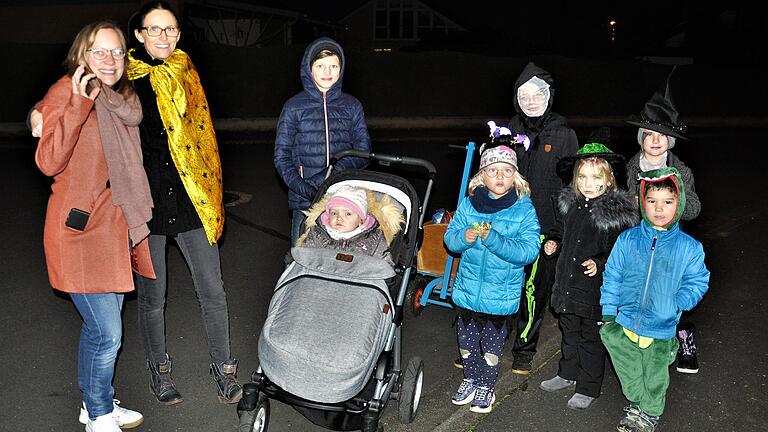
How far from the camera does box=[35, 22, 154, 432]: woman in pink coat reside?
138 inches

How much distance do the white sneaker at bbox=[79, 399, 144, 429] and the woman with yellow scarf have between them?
362 mm

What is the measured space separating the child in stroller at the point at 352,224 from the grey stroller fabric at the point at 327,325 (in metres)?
0.20

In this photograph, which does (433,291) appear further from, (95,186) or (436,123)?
(436,123)

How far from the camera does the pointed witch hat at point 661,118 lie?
15.8 feet

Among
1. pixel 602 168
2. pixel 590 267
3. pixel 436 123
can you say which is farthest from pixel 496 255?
pixel 436 123

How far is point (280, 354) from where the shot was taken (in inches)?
149

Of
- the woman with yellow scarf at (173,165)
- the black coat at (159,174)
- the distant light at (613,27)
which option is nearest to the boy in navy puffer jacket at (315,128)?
the woman with yellow scarf at (173,165)

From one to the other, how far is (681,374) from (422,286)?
2114 mm

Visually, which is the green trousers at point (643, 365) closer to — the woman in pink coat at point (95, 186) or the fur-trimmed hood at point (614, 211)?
the fur-trimmed hood at point (614, 211)

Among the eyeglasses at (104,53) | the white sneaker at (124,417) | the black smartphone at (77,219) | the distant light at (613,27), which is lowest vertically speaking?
the white sneaker at (124,417)

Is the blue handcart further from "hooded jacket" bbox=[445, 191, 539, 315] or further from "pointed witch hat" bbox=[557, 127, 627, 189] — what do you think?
"pointed witch hat" bbox=[557, 127, 627, 189]

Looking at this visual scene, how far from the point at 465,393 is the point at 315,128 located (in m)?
2.04

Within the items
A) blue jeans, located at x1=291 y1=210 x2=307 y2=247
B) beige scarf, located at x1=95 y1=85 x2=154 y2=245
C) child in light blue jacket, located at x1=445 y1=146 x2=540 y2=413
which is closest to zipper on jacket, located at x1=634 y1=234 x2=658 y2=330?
child in light blue jacket, located at x1=445 y1=146 x2=540 y2=413

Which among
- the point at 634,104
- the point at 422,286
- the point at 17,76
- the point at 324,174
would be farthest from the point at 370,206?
the point at 634,104
